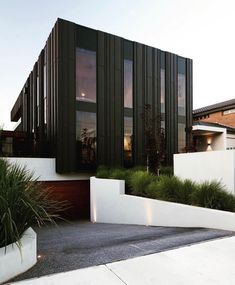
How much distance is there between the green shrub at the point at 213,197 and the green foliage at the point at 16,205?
3972 mm

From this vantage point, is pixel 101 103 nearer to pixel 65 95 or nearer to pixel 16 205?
pixel 65 95

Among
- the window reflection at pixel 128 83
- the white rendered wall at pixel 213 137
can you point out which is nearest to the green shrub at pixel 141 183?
the window reflection at pixel 128 83

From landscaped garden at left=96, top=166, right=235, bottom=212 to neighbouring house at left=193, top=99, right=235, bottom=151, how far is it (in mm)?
7322

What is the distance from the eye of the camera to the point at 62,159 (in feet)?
35.3

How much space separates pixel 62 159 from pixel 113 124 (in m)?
3.31

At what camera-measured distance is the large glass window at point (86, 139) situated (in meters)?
11.3

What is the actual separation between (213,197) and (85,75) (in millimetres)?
8665

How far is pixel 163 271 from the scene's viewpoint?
2.60 meters

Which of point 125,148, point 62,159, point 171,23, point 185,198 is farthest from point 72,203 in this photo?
point 171,23

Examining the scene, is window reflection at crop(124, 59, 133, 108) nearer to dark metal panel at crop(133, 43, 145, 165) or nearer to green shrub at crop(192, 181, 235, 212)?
dark metal panel at crop(133, 43, 145, 165)

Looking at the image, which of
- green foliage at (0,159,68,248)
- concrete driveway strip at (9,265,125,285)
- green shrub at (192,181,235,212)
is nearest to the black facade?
green shrub at (192,181,235,212)

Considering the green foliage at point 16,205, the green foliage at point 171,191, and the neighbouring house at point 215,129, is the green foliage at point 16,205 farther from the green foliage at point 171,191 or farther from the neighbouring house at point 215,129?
the neighbouring house at point 215,129

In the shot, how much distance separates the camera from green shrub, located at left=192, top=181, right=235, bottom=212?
5453 mm

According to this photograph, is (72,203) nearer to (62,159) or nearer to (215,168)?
(62,159)
